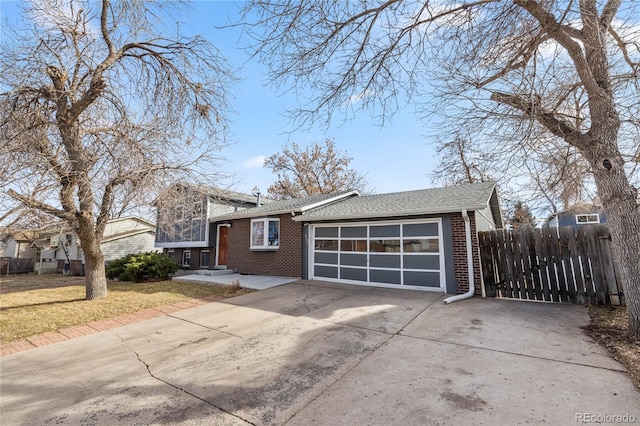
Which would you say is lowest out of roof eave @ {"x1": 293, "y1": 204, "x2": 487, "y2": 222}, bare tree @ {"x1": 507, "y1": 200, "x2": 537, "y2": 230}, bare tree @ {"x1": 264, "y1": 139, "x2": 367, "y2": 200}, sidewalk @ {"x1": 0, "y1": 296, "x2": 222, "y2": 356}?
sidewalk @ {"x1": 0, "y1": 296, "x2": 222, "y2": 356}


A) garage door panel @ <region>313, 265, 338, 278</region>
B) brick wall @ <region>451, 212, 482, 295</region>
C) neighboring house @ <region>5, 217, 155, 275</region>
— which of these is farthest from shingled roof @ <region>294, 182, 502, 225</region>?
neighboring house @ <region>5, 217, 155, 275</region>

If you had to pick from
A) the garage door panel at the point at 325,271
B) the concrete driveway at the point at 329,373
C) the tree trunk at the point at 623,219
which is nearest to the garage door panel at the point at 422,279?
the concrete driveway at the point at 329,373

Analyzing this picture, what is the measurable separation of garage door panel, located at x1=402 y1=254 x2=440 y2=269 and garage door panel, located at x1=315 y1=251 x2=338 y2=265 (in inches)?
101

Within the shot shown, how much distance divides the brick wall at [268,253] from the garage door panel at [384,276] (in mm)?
3061

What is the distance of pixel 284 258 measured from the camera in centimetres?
1203

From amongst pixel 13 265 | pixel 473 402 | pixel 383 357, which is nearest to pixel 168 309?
pixel 383 357

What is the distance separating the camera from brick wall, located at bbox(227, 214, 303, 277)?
460 inches

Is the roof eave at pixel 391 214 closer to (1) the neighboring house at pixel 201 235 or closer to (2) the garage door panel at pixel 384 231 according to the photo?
(2) the garage door panel at pixel 384 231

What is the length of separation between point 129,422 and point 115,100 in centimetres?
796

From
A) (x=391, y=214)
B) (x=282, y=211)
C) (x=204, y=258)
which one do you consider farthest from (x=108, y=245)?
(x=391, y=214)

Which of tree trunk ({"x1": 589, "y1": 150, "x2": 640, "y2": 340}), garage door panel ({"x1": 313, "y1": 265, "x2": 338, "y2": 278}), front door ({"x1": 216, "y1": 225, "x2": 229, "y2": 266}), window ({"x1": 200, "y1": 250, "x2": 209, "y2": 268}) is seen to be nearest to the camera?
tree trunk ({"x1": 589, "y1": 150, "x2": 640, "y2": 340})

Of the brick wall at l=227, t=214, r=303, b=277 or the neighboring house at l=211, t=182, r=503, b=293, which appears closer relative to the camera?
the neighboring house at l=211, t=182, r=503, b=293

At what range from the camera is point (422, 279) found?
870cm

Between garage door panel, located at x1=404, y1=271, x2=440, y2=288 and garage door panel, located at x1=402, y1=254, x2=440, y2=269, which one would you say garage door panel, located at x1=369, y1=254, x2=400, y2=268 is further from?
garage door panel, located at x1=404, y1=271, x2=440, y2=288
